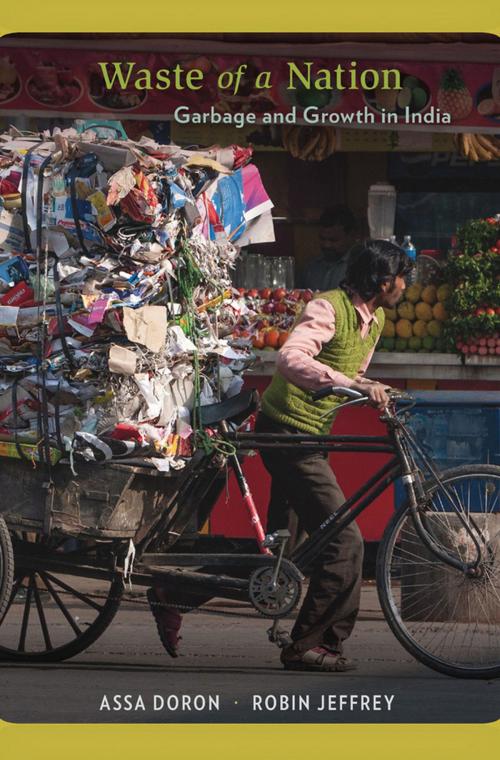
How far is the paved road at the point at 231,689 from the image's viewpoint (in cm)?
485

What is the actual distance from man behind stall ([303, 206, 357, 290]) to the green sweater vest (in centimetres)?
343

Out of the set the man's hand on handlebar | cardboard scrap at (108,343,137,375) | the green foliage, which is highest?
the green foliage

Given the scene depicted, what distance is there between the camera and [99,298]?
509 centimetres

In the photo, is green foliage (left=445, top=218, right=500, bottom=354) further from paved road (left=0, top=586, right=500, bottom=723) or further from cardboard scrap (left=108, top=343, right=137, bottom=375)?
cardboard scrap (left=108, top=343, right=137, bottom=375)

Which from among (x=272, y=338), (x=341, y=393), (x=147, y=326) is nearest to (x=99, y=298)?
(x=147, y=326)

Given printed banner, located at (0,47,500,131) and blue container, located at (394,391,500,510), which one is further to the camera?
blue container, located at (394,391,500,510)

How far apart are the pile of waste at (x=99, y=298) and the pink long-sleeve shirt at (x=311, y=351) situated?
1.16ft

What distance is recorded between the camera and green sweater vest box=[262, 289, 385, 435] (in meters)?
5.47

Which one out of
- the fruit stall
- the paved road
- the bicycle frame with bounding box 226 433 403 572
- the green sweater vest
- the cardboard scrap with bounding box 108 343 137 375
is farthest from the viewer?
the fruit stall

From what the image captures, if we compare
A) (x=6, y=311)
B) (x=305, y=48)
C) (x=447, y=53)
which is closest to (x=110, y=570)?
(x=6, y=311)

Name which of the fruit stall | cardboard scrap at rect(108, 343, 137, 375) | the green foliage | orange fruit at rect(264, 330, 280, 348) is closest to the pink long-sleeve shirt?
cardboard scrap at rect(108, 343, 137, 375)

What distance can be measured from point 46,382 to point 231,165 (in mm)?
1146

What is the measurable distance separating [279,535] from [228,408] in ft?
1.68

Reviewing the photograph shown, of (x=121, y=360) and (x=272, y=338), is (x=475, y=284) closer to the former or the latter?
(x=272, y=338)
